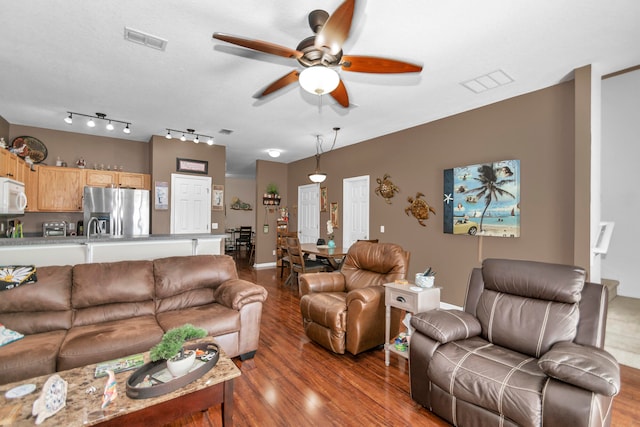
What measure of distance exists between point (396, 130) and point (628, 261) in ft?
12.5

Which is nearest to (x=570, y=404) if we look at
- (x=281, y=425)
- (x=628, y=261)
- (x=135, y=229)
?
(x=281, y=425)

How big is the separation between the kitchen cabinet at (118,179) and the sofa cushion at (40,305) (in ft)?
11.2

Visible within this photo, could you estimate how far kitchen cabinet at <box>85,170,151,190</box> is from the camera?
5269 mm

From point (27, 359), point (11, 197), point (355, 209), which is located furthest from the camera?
point (355, 209)

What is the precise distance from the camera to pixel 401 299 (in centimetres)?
259

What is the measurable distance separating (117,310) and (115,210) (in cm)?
330

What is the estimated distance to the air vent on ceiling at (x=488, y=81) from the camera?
10.2ft

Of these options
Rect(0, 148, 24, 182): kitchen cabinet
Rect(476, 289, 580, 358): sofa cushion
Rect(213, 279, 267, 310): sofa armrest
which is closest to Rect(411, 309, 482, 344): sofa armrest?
Rect(476, 289, 580, 358): sofa cushion

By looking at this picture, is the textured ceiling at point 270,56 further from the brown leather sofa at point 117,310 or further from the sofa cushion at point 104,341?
the sofa cushion at point 104,341

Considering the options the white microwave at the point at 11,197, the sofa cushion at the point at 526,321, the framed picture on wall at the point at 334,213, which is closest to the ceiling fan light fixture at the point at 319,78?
the sofa cushion at the point at 526,321

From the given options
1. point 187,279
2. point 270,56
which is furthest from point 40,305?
point 270,56

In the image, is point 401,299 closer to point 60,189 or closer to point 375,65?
point 375,65

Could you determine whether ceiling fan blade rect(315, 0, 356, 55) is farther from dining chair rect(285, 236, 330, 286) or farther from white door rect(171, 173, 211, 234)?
white door rect(171, 173, 211, 234)

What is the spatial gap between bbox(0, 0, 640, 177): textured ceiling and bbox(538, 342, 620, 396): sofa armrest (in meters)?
2.30
